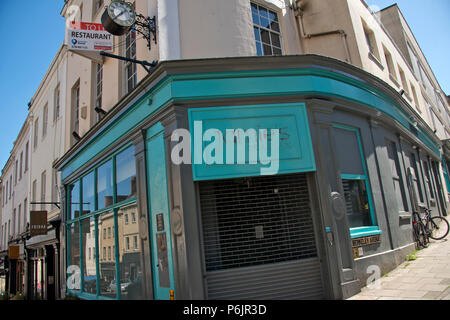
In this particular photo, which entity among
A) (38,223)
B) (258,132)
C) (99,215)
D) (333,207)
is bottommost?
(333,207)

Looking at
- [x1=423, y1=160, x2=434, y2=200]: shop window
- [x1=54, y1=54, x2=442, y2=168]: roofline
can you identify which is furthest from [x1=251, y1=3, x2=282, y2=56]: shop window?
[x1=423, y1=160, x2=434, y2=200]: shop window

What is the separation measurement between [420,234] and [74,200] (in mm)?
10804

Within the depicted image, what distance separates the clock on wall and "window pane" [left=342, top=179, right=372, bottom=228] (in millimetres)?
5790

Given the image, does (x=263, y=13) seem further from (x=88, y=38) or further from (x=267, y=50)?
(x=88, y=38)

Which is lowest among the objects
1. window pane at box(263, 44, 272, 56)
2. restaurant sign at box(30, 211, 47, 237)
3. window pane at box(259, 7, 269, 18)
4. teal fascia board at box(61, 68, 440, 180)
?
restaurant sign at box(30, 211, 47, 237)

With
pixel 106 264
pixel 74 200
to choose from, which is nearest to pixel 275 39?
pixel 106 264

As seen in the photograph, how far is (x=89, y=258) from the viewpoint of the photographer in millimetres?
9609

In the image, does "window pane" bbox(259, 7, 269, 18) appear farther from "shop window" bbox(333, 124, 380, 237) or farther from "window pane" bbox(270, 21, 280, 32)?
"shop window" bbox(333, 124, 380, 237)

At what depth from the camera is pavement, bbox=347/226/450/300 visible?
541 centimetres

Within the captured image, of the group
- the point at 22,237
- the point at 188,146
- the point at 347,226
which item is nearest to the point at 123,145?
the point at 188,146

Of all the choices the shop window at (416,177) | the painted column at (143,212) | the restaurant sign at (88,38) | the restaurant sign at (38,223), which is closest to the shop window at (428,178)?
the shop window at (416,177)

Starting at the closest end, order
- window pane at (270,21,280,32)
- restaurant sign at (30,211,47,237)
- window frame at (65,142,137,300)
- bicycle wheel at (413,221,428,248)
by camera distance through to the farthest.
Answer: window frame at (65,142,137,300) → window pane at (270,21,280,32) → bicycle wheel at (413,221,428,248) → restaurant sign at (30,211,47,237)

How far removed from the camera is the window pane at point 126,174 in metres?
7.61

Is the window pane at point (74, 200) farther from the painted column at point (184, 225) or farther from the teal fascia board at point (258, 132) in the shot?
the teal fascia board at point (258, 132)
